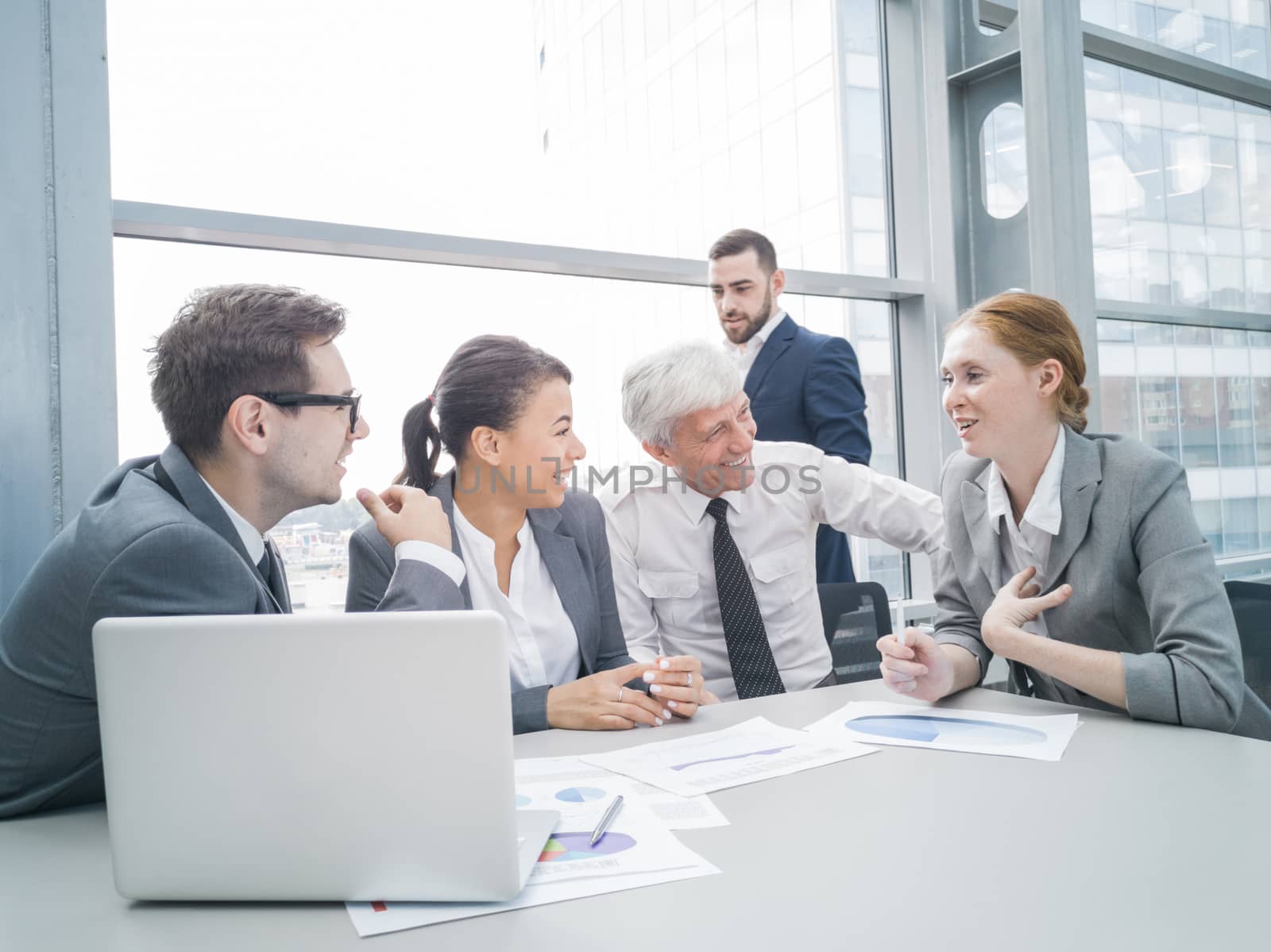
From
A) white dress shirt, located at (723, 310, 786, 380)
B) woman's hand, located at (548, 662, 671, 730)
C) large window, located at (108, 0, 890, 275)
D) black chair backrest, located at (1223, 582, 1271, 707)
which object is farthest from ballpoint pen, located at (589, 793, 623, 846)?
white dress shirt, located at (723, 310, 786, 380)

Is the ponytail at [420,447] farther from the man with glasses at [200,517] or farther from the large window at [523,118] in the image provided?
the large window at [523,118]

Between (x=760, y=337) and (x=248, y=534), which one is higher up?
(x=760, y=337)

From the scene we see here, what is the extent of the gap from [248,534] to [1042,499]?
56.9 inches

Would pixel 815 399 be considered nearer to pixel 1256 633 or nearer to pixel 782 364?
pixel 782 364

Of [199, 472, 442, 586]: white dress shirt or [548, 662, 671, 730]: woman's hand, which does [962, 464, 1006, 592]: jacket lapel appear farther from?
[199, 472, 442, 586]: white dress shirt

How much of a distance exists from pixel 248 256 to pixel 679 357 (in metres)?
1.28

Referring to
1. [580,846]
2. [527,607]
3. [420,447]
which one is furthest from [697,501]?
[580,846]

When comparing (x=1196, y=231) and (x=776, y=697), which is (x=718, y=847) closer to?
(x=776, y=697)

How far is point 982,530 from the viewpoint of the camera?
Result: 1.82 meters

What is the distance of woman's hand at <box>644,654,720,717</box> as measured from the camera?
5.07 ft

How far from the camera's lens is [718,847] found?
0.99 m

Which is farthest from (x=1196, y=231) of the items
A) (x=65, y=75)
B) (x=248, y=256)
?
(x=65, y=75)

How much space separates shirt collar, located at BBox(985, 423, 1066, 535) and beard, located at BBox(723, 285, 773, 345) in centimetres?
142

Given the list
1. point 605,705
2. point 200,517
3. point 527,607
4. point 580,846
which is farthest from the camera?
point 527,607
